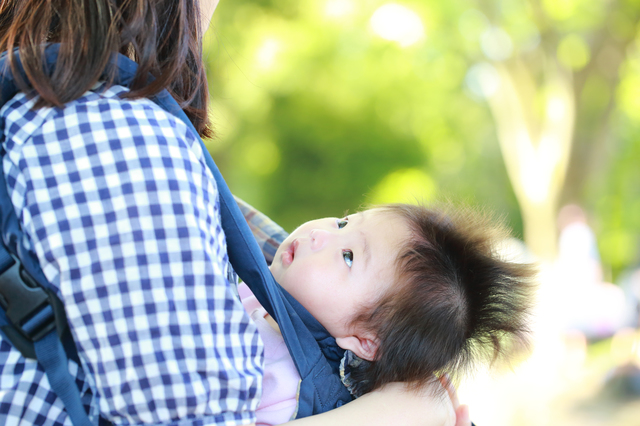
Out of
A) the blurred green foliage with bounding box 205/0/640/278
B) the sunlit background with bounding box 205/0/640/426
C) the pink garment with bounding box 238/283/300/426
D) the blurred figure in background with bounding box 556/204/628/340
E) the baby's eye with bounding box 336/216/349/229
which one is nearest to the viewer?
the pink garment with bounding box 238/283/300/426

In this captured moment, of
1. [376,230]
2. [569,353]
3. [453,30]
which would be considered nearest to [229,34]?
[453,30]

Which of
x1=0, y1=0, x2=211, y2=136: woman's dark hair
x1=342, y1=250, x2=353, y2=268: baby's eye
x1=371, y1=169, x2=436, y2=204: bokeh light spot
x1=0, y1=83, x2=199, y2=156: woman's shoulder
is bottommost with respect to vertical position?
x1=371, y1=169, x2=436, y2=204: bokeh light spot

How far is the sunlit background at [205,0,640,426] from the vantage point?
14.3 feet

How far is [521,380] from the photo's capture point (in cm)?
457

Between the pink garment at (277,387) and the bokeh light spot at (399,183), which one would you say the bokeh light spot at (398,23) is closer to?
the bokeh light spot at (399,183)

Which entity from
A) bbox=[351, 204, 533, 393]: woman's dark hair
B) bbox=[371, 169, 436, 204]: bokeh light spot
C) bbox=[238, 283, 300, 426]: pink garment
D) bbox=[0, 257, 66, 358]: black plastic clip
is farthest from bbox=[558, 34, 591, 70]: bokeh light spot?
bbox=[371, 169, 436, 204]: bokeh light spot

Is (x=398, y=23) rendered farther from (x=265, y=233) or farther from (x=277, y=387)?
(x=277, y=387)

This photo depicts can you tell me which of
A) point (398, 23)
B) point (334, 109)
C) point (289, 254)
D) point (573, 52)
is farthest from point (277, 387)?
point (334, 109)

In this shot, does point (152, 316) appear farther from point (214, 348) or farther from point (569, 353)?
point (569, 353)

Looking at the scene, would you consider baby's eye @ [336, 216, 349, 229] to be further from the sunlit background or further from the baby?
the sunlit background

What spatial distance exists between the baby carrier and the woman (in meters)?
0.02

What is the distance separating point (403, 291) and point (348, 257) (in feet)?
0.52

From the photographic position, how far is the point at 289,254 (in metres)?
1.31

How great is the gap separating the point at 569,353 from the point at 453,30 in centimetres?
412
